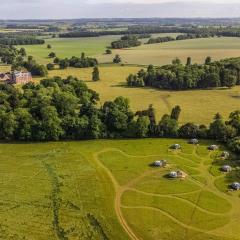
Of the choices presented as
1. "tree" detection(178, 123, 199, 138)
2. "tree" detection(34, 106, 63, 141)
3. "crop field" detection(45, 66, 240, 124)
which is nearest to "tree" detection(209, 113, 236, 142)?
"tree" detection(178, 123, 199, 138)

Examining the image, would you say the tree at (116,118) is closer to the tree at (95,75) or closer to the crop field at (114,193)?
the crop field at (114,193)

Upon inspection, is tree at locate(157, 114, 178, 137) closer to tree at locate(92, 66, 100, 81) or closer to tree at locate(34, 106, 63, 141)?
tree at locate(34, 106, 63, 141)

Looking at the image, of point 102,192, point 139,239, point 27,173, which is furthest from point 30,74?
point 139,239

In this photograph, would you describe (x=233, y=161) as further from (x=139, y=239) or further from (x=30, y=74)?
(x=30, y=74)

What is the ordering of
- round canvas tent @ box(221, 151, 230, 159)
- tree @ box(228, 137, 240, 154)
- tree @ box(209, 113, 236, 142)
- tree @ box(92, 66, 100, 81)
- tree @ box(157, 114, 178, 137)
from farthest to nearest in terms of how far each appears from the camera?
tree @ box(92, 66, 100, 81), tree @ box(157, 114, 178, 137), tree @ box(209, 113, 236, 142), tree @ box(228, 137, 240, 154), round canvas tent @ box(221, 151, 230, 159)

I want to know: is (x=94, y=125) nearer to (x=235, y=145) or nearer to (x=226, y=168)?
(x=235, y=145)

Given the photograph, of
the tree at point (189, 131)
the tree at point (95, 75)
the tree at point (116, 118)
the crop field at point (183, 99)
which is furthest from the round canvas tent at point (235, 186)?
the tree at point (95, 75)
